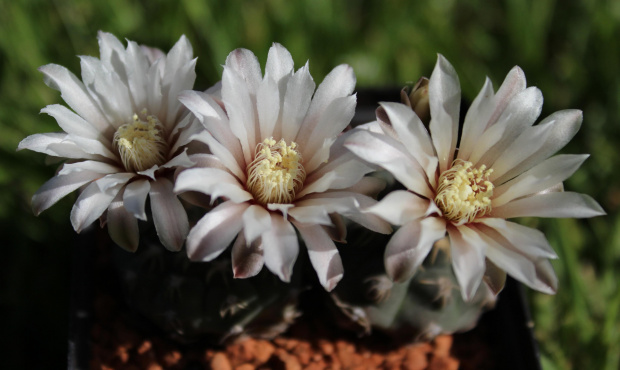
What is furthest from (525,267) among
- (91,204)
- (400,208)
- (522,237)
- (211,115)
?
(91,204)

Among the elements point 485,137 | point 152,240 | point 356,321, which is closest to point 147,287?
point 152,240

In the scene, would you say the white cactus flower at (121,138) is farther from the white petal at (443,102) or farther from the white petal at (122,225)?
the white petal at (443,102)

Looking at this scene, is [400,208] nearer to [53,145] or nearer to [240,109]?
[240,109]

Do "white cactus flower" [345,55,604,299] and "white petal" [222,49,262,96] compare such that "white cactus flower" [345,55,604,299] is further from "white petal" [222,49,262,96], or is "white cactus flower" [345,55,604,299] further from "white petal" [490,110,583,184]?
"white petal" [222,49,262,96]

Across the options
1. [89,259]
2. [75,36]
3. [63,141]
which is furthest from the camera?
[75,36]

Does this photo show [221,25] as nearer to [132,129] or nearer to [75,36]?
[75,36]

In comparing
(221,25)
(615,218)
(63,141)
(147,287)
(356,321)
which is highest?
(63,141)

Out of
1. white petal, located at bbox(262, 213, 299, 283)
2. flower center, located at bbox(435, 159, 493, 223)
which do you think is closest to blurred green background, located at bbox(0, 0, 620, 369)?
flower center, located at bbox(435, 159, 493, 223)
